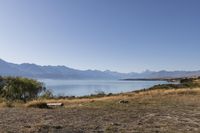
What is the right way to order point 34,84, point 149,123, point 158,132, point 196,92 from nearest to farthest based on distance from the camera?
point 158,132 → point 149,123 → point 196,92 → point 34,84

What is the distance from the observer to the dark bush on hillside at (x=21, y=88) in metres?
60.2

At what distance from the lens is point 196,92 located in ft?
139

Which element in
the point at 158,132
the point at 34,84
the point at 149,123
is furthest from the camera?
the point at 34,84

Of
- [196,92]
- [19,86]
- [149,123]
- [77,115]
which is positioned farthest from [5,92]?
[149,123]

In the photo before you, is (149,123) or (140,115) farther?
(140,115)

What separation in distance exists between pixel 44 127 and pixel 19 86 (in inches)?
1947

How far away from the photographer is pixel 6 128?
15.0 metres

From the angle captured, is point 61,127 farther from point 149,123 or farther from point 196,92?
point 196,92

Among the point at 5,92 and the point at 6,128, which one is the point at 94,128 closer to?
the point at 6,128

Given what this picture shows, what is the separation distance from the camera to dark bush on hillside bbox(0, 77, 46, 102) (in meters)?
60.2

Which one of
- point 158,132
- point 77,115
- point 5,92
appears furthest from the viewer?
point 5,92

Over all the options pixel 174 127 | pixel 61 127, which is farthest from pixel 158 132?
pixel 61 127

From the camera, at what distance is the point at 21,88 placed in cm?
6309

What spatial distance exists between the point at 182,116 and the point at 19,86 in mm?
46461
